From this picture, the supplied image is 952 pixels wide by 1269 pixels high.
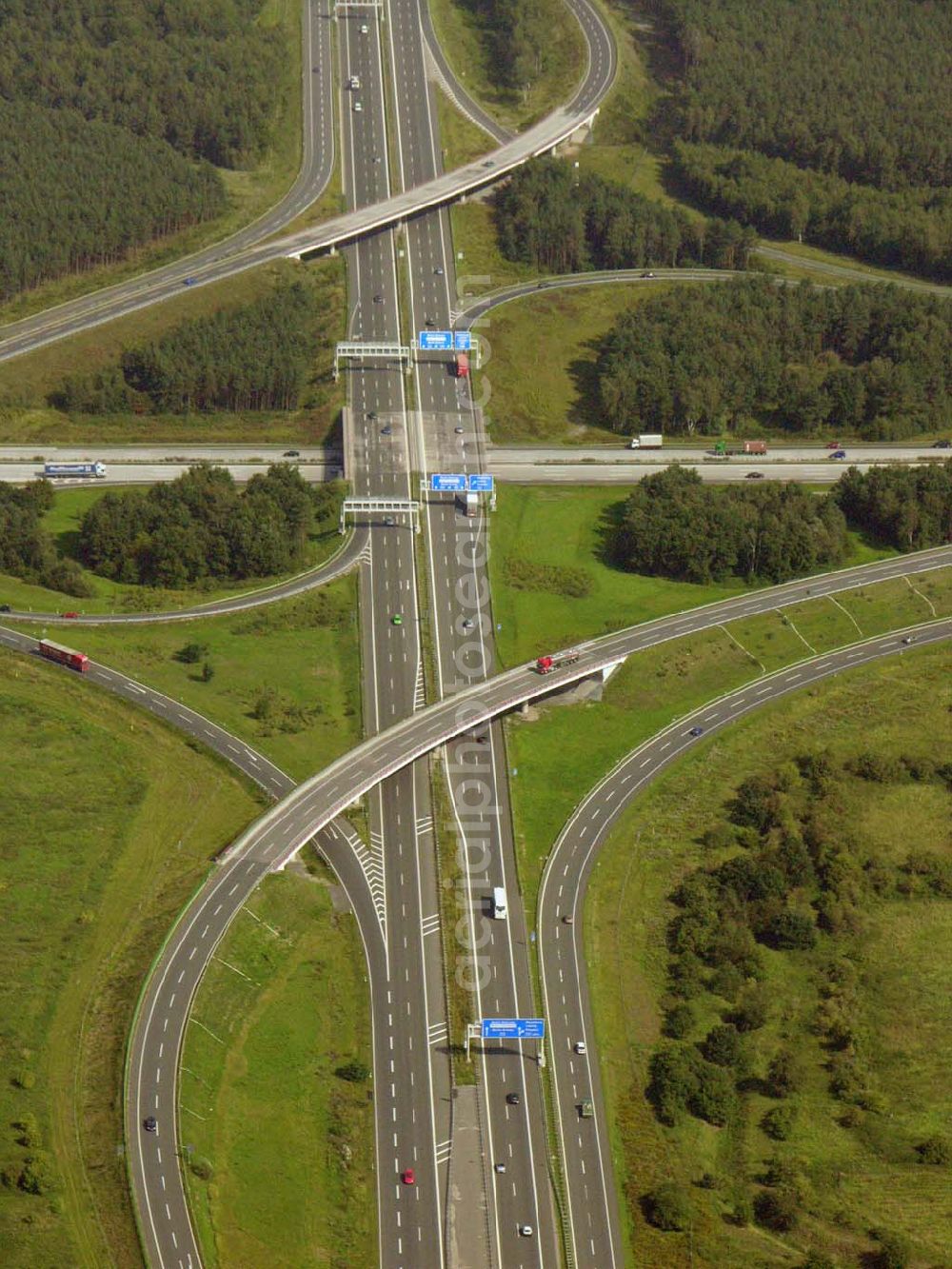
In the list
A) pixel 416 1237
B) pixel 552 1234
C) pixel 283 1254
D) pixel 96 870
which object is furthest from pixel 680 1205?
pixel 96 870

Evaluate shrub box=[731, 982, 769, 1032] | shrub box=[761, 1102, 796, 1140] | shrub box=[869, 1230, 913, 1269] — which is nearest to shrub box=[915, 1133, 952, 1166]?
shrub box=[869, 1230, 913, 1269]

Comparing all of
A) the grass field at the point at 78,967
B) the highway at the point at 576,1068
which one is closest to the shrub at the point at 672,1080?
the highway at the point at 576,1068

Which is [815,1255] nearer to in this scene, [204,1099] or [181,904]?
[204,1099]

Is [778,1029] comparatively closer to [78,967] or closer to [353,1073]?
[353,1073]

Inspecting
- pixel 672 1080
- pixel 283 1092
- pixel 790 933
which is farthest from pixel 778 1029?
pixel 283 1092

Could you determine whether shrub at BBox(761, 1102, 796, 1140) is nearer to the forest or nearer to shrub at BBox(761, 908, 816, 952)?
the forest
